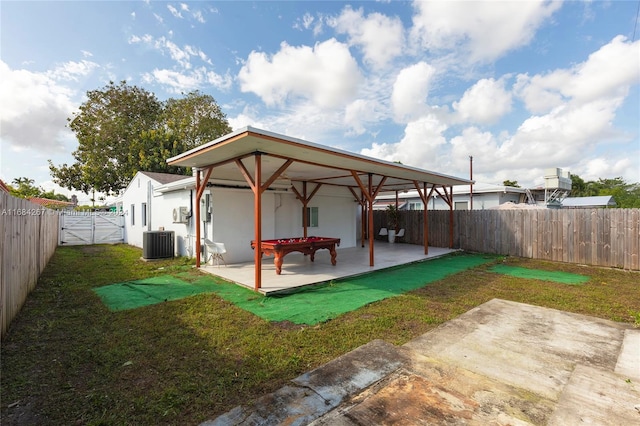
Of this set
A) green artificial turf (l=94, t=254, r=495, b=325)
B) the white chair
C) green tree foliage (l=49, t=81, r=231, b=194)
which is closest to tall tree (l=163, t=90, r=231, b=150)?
green tree foliage (l=49, t=81, r=231, b=194)

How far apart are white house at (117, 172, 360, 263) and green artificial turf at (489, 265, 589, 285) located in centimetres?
595

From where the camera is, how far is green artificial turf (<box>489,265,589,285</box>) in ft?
22.8

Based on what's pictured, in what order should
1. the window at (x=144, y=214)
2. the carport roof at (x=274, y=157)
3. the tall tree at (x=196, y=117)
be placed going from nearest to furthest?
the carport roof at (x=274, y=157), the window at (x=144, y=214), the tall tree at (x=196, y=117)

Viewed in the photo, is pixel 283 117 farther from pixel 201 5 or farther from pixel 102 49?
pixel 102 49

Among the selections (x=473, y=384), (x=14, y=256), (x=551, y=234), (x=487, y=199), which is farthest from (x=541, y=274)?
(x=14, y=256)

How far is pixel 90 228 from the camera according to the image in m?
14.4

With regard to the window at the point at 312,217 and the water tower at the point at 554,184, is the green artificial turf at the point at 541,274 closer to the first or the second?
the window at the point at 312,217

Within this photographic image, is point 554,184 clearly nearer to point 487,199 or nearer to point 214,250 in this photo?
point 487,199

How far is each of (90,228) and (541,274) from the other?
18889 mm

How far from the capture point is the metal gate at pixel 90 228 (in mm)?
14000

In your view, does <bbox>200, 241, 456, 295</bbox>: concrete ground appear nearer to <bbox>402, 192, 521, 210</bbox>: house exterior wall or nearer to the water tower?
<bbox>402, 192, 521, 210</bbox>: house exterior wall

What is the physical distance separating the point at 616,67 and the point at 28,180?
4115 cm

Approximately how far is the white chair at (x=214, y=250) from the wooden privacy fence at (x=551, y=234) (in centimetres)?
925

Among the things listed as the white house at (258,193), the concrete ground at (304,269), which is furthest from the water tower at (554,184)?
Result: the concrete ground at (304,269)
